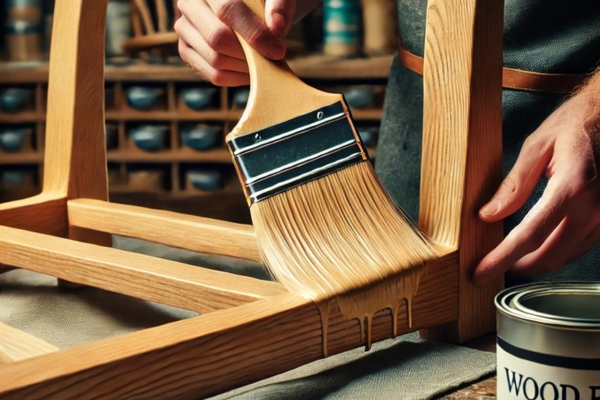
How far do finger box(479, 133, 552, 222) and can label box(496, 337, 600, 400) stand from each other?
184 millimetres

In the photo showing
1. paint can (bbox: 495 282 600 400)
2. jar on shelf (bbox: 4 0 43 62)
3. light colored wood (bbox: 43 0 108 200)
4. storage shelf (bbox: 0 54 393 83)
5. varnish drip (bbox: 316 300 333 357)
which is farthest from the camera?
jar on shelf (bbox: 4 0 43 62)

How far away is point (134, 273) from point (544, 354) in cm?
32

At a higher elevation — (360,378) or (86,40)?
(86,40)

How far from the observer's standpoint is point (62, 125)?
0.91m

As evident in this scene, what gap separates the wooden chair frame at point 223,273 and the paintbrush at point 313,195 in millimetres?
27

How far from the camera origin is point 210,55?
80cm

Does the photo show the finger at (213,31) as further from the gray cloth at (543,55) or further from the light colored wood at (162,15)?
the light colored wood at (162,15)

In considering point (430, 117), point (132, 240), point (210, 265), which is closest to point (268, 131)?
point (430, 117)

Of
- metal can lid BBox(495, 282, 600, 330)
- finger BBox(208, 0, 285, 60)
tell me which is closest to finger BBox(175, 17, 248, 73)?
finger BBox(208, 0, 285, 60)

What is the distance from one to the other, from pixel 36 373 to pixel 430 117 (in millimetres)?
359

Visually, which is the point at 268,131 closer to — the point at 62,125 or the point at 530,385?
the point at 530,385

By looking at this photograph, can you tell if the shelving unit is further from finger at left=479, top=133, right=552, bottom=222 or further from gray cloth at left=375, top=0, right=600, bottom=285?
finger at left=479, top=133, right=552, bottom=222

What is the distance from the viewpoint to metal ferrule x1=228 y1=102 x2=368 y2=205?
58 centimetres

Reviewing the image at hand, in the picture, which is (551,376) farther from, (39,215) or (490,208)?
(39,215)
